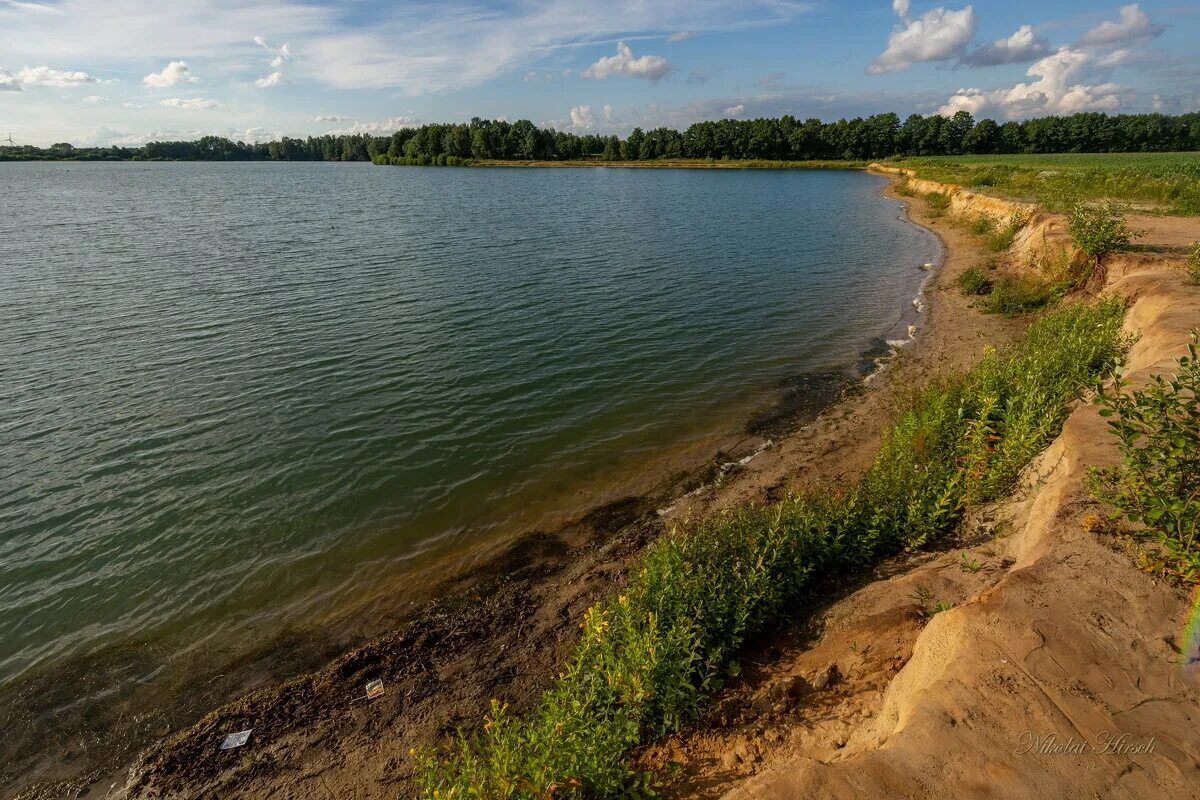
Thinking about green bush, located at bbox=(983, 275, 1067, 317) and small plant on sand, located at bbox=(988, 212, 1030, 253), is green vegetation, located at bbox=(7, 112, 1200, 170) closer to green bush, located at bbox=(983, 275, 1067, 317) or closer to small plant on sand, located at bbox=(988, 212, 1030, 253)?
small plant on sand, located at bbox=(988, 212, 1030, 253)

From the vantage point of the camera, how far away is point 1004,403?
514 inches

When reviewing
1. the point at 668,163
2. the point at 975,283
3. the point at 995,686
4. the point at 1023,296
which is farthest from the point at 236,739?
the point at 668,163

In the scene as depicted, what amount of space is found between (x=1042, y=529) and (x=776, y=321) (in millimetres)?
20432

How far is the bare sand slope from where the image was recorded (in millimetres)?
5109

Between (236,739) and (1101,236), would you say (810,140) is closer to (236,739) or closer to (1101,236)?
(1101,236)

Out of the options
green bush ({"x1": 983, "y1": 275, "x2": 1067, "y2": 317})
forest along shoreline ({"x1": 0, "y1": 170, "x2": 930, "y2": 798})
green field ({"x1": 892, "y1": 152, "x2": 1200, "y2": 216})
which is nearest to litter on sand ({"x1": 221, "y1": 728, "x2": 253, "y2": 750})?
forest along shoreline ({"x1": 0, "y1": 170, "x2": 930, "y2": 798})

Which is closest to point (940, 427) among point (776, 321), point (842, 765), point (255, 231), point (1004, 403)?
point (1004, 403)

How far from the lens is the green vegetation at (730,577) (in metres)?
6.36

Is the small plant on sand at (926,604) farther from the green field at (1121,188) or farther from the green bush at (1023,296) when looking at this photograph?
the green field at (1121,188)

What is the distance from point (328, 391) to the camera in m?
19.6

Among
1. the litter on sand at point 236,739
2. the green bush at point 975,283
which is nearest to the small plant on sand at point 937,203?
the green bush at point 975,283

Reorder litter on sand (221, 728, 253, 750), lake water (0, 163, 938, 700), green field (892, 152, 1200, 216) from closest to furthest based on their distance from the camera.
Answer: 1. litter on sand (221, 728, 253, 750)
2. lake water (0, 163, 938, 700)
3. green field (892, 152, 1200, 216)

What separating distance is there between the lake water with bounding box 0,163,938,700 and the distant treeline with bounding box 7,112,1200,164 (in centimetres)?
13899

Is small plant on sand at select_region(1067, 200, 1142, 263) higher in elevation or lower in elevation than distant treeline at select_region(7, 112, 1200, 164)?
lower
